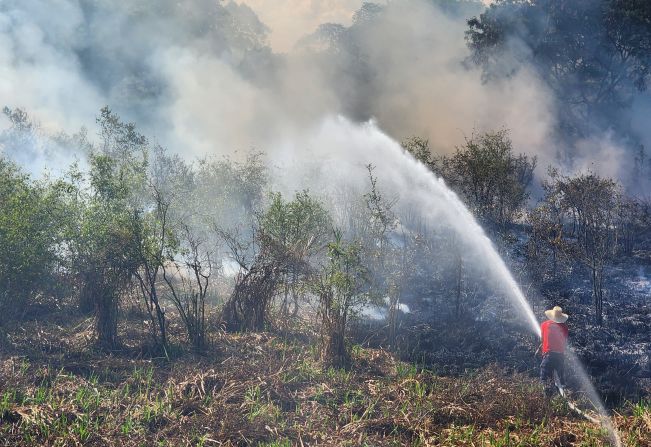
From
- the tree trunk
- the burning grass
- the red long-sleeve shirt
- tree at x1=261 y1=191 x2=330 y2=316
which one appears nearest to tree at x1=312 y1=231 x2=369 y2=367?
the burning grass

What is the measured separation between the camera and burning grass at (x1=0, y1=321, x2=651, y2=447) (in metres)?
7.95

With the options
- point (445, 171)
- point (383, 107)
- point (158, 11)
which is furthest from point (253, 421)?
point (158, 11)

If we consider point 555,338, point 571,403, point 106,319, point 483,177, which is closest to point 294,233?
point 106,319

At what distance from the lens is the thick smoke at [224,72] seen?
137 feet

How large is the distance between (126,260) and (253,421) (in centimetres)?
516

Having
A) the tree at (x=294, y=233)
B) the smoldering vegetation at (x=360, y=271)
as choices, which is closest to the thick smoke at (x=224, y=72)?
the smoldering vegetation at (x=360, y=271)

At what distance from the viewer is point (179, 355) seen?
11406 mm

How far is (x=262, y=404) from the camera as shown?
9117mm

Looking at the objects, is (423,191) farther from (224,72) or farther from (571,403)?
(224,72)

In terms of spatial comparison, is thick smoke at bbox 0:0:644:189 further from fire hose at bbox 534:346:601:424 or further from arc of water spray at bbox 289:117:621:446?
fire hose at bbox 534:346:601:424

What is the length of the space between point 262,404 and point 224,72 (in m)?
45.3

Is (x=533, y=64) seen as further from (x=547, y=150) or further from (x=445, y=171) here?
(x=445, y=171)

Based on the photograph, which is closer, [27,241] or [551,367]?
[551,367]

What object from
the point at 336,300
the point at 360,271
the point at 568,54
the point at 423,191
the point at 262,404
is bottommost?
the point at 262,404
